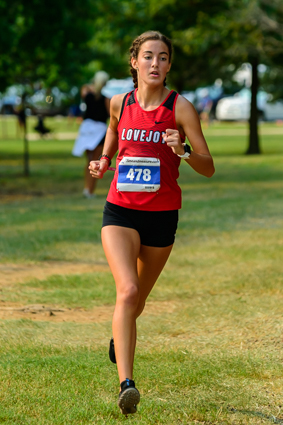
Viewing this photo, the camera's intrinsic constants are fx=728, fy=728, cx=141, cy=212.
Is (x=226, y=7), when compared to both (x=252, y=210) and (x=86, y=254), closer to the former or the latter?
(x=252, y=210)

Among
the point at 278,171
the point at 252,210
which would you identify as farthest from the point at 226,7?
the point at 252,210

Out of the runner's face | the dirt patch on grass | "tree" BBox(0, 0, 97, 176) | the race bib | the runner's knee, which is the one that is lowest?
the dirt patch on grass

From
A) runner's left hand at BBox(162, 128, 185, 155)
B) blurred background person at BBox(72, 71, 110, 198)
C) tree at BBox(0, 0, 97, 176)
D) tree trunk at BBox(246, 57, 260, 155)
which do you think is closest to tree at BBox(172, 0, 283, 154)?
tree trunk at BBox(246, 57, 260, 155)

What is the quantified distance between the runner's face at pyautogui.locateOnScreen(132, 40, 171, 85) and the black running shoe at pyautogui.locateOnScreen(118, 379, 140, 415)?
171 centimetres

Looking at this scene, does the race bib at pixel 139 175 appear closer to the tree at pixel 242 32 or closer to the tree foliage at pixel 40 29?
the tree foliage at pixel 40 29

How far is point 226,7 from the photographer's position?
21.4 metres

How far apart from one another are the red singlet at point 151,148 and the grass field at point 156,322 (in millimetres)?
1167

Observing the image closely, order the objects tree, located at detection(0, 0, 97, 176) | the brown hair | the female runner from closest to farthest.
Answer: the female runner
the brown hair
tree, located at detection(0, 0, 97, 176)

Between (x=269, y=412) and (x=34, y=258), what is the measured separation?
474cm

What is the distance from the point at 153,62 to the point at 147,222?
3.06 feet

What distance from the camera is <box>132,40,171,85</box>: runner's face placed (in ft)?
13.9

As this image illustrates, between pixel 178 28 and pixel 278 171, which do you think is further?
pixel 178 28

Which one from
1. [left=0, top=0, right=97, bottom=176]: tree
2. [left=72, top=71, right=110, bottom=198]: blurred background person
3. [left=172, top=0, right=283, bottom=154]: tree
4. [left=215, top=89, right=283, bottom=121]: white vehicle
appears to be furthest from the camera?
[left=215, top=89, right=283, bottom=121]: white vehicle

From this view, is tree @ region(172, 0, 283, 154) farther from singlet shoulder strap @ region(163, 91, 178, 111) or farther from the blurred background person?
singlet shoulder strap @ region(163, 91, 178, 111)
